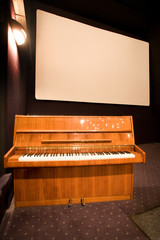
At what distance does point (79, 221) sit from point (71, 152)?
0.75 metres

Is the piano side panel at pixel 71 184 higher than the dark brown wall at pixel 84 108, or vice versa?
the dark brown wall at pixel 84 108

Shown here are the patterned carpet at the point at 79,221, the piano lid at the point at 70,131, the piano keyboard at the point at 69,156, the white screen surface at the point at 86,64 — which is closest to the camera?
the patterned carpet at the point at 79,221

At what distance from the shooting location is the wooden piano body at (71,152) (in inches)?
56.8

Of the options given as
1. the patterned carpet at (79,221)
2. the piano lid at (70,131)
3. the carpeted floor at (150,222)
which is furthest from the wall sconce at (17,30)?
the carpeted floor at (150,222)

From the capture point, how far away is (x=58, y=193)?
1521mm

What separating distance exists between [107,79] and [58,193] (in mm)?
3242

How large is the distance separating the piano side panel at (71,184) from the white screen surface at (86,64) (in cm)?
205

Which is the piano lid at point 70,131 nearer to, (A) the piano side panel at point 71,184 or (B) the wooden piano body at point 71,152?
(B) the wooden piano body at point 71,152

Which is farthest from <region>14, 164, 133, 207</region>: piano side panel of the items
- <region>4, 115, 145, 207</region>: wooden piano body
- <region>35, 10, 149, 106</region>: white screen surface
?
<region>35, 10, 149, 106</region>: white screen surface

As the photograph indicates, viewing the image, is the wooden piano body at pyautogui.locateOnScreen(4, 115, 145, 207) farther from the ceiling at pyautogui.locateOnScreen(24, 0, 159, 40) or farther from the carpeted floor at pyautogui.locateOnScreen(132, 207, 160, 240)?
the ceiling at pyautogui.locateOnScreen(24, 0, 159, 40)

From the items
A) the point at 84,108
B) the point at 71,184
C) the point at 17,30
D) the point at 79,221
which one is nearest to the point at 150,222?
the point at 79,221

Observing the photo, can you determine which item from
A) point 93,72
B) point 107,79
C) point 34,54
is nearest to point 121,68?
point 107,79

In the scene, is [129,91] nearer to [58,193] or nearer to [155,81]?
[155,81]

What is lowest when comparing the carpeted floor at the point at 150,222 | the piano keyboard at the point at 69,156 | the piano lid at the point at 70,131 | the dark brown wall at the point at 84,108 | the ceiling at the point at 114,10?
the carpeted floor at the point at 150,222
